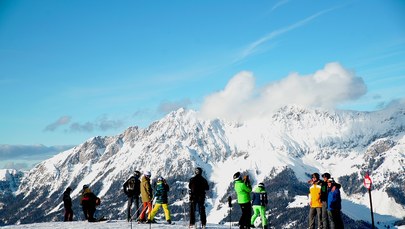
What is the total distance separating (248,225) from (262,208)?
2.39 m

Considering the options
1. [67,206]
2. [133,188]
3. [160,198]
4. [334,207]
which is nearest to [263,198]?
[334,207]

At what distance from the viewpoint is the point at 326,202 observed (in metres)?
24.8

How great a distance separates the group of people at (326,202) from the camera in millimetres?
23859

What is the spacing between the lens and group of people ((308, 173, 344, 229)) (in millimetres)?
23859

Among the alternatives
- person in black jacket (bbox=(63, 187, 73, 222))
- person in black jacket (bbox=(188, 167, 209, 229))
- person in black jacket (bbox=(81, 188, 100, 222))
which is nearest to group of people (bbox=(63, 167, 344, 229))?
person in black jacket (bbox=(188, 167, 209, 229))

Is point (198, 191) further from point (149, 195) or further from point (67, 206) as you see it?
point (67, 206)

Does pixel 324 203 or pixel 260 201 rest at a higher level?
pixel 260 201

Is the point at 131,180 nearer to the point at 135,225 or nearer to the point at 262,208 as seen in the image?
the point at 135,225

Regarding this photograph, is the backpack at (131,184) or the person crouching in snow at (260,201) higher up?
the backpack at (131,184)

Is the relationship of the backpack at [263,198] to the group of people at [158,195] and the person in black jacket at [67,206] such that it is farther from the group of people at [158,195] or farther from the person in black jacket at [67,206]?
the person in black jacket at [67,206]

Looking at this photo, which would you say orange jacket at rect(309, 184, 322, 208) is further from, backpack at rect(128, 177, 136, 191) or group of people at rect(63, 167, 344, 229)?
backpack at rect(128, 177, 136, 191)

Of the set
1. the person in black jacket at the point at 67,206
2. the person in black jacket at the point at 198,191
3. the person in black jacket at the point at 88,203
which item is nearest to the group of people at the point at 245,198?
the person in black jacket at the point at 198,191

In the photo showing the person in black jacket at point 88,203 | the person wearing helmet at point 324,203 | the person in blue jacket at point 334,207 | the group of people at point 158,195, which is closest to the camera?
the person in blue jacket at point 334,207


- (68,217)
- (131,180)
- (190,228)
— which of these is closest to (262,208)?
(190,228)
